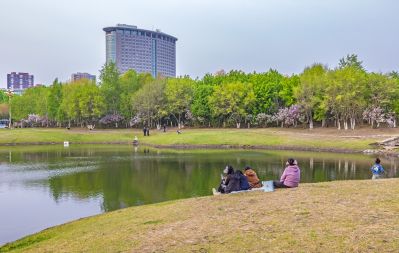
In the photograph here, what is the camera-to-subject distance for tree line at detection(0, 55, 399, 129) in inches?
3556

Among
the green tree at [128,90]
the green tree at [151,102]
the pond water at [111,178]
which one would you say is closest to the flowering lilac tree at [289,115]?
the green tree at [151,102]

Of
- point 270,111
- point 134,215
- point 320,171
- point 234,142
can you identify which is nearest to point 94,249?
point 134,215

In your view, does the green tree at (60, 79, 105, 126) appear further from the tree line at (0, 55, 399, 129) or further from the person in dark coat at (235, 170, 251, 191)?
the person in dark coat at (235, 170, 251, 191)

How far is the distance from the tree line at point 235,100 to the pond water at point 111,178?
35.8 meters

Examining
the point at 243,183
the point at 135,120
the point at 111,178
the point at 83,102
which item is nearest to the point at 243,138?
the point at 111,178

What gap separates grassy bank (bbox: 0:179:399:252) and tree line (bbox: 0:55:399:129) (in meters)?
72.8

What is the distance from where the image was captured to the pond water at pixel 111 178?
86.4 ft

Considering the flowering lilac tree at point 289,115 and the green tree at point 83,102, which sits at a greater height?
the green tree at point 83,102

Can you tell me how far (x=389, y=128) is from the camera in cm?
8562

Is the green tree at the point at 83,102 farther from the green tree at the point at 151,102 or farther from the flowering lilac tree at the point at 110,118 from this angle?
the green tree at the point at 151,102

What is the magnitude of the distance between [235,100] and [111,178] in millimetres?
69316

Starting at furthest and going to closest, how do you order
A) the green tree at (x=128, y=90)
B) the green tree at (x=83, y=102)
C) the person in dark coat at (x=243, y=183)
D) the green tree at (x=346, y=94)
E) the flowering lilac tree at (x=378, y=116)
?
the green tree at (x=128, y=90)
the green tree at (x=83, y=102)
the green tree at (x=346, y=94)
the flowering lilac tree at (x=378, y=116)
the person in dark coat at (x=243, y=183)

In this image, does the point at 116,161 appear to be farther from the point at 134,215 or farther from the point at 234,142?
the point at 134,215

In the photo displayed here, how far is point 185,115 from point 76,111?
3410 cm
